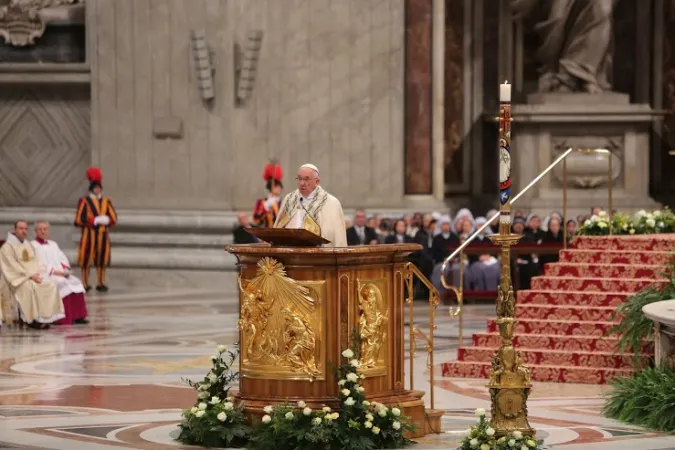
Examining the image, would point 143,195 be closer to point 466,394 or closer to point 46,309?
point 46,309

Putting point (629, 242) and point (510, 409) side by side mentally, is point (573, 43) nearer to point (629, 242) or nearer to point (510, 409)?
point (629, 242)

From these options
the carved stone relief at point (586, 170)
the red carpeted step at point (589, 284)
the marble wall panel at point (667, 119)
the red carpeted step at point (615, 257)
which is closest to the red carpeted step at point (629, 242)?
the red carpeted step at point (615, 257)

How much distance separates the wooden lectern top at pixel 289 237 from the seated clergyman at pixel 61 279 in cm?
802

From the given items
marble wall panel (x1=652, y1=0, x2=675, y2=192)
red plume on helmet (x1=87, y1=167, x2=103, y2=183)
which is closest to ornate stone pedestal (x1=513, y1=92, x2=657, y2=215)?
marble wall panel (x1=652, y1=0, x2=675, y2=192)

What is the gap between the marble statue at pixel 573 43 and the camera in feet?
73.0

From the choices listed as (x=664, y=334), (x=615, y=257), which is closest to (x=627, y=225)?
(x=615, y=257)

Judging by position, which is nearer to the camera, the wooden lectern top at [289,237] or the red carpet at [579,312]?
the wooden lectern top at [289,237]

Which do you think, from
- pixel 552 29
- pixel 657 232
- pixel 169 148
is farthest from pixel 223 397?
pixel 552 29

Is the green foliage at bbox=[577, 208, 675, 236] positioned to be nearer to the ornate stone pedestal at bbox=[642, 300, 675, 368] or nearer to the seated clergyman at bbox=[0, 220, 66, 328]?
the ornate stone pedestal at bbox=[642, 300, 675, 368]

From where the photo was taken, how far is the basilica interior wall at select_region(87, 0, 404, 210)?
845 inches

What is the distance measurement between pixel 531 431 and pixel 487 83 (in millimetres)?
15292

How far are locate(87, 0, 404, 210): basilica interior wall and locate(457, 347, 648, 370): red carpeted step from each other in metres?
8.47

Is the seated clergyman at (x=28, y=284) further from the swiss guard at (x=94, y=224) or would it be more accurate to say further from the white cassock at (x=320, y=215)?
the white cassock at (x=320, y=215)

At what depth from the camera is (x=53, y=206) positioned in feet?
76.0
